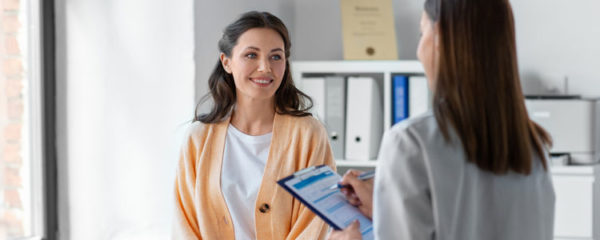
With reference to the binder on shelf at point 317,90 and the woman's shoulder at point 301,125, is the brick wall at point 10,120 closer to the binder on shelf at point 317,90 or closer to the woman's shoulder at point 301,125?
the woman's shoulder at point 301,125

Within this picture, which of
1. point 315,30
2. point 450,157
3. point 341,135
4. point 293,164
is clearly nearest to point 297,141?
point 293,164

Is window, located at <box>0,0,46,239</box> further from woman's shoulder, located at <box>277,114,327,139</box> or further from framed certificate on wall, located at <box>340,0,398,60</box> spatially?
framed certificate on wall, located at <box>340,0,398,60</box>

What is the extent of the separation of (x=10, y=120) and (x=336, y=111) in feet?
4.57

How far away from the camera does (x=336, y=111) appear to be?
286cm

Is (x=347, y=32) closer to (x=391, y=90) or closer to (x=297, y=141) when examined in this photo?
(x=391, y=90)

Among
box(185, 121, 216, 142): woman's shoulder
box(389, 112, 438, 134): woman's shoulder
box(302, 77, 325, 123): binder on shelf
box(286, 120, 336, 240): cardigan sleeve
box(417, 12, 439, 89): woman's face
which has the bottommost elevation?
box(286, 120, 336, 240): cardigan sleeve

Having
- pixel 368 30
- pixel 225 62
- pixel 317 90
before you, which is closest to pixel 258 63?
pixel 225 62

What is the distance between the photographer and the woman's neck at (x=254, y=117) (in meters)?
1.56

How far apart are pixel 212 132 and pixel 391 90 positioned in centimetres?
147

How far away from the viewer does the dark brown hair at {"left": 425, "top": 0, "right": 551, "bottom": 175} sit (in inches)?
36.6

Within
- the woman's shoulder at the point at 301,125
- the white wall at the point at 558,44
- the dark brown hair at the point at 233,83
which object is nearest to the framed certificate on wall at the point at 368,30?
the white wall at the point at 558,44

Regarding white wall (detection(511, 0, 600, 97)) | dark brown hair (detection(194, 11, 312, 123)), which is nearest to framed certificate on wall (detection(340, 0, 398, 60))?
white wall (detection(511, 0, 600, 97))

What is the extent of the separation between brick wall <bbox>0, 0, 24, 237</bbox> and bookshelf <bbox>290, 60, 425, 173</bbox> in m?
1.26

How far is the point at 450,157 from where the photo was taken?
92 cm
